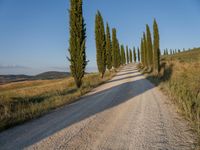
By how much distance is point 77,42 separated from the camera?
18141mm

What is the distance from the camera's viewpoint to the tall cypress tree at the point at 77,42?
59.2 ft

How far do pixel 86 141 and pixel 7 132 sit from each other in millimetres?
2697

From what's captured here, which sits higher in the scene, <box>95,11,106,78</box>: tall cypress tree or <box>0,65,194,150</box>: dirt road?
<box>95,11,106,78</box>: tall cypress tree

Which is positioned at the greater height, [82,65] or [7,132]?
[82,65]

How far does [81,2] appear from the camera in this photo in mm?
19094

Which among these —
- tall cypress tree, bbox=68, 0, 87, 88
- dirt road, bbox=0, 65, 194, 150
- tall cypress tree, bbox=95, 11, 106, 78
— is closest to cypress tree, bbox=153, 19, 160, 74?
tall cypress tree, bbox=95, 11, 106, 78

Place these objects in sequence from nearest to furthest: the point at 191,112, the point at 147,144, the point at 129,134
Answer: the point at 147,144
the point at 129,134
the point at 191,112

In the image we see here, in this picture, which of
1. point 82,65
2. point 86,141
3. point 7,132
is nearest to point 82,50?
point 82,65

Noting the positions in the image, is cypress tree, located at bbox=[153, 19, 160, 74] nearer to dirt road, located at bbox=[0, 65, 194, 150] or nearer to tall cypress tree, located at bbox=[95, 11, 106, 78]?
tall cypress tree, located at bbox=[95, 11, 106, 78]

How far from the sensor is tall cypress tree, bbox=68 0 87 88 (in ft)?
59.2

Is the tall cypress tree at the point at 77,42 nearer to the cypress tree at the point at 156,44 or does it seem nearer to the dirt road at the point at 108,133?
the dirt road at the point at 108,133

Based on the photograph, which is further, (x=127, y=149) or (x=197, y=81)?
(x=197, y=81)

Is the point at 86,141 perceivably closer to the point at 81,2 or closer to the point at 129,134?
the point at 129,134

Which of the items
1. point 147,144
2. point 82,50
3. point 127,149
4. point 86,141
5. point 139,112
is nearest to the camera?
point 127,149
